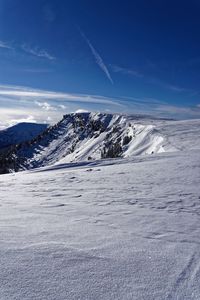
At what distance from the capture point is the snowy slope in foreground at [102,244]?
3.06 m

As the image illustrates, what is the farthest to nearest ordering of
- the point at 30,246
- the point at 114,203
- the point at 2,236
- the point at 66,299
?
the point at 114,203, the point at 2,236, the point at 30,246, the point at 66,299

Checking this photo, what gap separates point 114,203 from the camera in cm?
750

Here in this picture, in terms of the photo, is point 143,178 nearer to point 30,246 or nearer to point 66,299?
point 30,246

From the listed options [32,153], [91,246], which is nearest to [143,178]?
[91,246]

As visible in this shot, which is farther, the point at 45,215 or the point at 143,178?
the point at 143,178

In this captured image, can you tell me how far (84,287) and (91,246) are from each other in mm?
1189

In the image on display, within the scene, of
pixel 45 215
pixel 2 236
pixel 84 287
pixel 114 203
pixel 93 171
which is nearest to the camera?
pixel 84 287

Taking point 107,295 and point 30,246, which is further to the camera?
point 30,246

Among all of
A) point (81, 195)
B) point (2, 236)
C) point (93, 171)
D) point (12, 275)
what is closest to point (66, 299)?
point (12, 275)

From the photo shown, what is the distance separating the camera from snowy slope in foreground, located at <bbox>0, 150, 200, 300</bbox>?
306 centimetres

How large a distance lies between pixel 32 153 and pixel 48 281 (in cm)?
15381

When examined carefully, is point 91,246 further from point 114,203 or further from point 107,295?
point 114,203

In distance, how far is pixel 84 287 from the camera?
3066mm

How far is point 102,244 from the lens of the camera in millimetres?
4367
